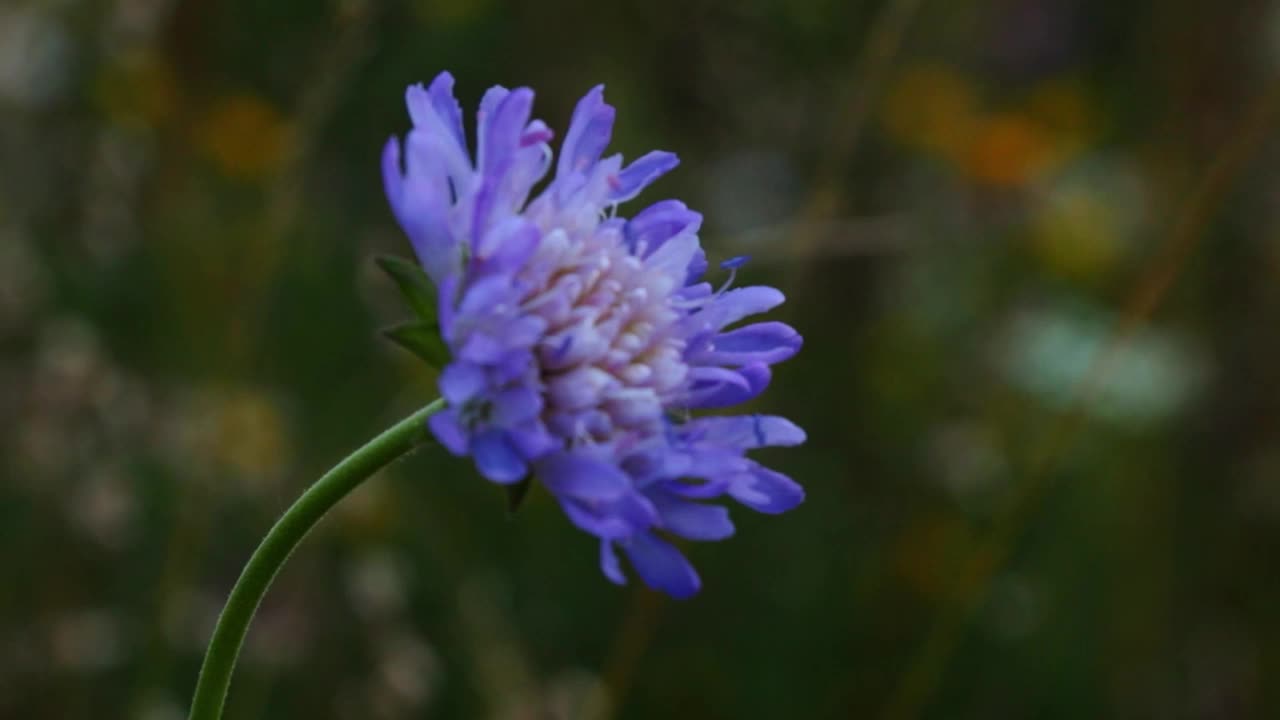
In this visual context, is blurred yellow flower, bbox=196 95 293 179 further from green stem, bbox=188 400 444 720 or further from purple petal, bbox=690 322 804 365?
green stem, bbox=188 400 444 720

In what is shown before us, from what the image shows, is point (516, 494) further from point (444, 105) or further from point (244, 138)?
point (244, 138)

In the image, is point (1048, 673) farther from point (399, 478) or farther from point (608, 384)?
point (608, 384)

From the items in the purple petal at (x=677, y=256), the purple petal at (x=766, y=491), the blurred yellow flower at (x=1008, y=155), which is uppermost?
the blurred yellow flower at (x=1008, y=155)

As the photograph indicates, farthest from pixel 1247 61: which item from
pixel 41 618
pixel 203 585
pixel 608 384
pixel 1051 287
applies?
pixel 608 384

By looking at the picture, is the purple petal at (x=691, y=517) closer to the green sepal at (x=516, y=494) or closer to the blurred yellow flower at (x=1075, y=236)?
the green sepal at (x=516, y=494)

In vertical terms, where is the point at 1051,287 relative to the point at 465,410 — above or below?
above

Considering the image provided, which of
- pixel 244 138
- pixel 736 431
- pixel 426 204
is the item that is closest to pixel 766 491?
pixel 736 431

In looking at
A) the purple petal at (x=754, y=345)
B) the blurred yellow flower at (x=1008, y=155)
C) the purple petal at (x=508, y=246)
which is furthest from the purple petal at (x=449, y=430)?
the blurred yellow flower at (x=1008, y=155)

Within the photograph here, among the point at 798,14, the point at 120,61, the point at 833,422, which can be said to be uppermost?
the point at 798,14
